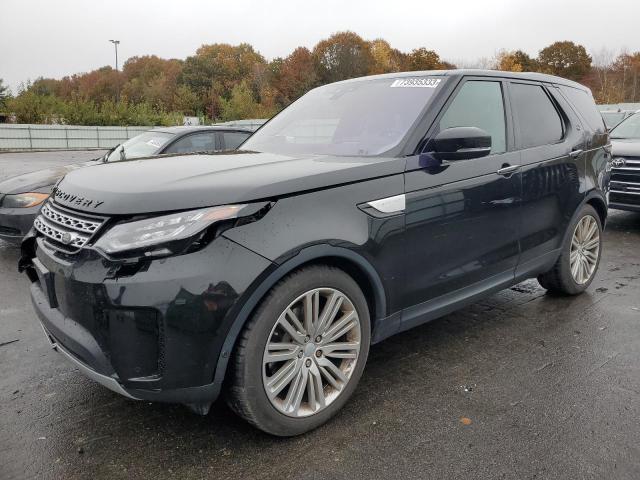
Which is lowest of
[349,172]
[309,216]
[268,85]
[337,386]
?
[337,386]

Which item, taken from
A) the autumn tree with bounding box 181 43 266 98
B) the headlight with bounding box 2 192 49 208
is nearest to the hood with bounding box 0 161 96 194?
the headlight with bounding box 2 192 49 208

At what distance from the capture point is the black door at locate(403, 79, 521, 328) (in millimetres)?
2979

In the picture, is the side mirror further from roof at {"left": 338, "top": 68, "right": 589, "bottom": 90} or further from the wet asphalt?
the wet asphalt

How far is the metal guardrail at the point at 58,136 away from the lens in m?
25.5

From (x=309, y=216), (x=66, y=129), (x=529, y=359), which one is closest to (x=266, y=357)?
(x=309, y=216)

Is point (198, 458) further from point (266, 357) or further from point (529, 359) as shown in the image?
point (529, 359)

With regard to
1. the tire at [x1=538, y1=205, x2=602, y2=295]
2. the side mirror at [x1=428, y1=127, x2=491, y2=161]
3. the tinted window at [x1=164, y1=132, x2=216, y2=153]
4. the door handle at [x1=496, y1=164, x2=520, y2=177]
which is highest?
the side mirror at [x1=428, y1=127, x2=491, y2=161]

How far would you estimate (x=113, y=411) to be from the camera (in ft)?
9.41

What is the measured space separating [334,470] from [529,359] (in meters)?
1.72

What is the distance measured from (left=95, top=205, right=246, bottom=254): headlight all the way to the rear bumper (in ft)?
0.26

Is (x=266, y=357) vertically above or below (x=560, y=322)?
above

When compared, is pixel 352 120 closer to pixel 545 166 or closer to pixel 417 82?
pixel 417 82

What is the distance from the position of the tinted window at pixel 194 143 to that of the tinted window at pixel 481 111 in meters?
4.26

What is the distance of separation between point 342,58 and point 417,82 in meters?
73.6
